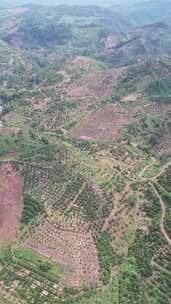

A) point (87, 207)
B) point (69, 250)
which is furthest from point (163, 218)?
point (69, 250)

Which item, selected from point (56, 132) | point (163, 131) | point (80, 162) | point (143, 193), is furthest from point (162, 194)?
point (56, 132)

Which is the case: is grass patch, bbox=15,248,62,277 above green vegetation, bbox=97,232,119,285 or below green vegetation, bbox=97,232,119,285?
below

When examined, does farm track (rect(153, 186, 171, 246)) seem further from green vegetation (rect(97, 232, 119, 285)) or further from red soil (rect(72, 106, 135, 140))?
red soil (rect(72, 106, 135, 140))

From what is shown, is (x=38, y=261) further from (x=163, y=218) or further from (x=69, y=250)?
(x=163, y=218)

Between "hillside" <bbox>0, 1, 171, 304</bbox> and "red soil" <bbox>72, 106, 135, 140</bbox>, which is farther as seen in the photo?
"red soil" <bbox>72, 106, 135, 140</bbox>

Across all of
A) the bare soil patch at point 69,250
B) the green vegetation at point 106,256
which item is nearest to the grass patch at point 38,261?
the bare soil patch at point 69,250

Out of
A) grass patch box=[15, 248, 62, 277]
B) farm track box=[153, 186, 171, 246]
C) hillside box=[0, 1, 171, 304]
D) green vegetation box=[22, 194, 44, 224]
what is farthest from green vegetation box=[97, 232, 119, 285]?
green vegetation box=[22, 194, 44, 224]

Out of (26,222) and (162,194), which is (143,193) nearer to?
(162,194)

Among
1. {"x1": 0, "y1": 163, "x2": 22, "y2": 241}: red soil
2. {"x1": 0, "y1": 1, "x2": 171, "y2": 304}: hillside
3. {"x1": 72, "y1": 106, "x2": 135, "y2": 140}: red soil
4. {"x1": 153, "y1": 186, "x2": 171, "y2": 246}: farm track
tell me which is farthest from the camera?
{"x1": 72, "y1": 106, "x2": 135, "y2": 140}: red soil

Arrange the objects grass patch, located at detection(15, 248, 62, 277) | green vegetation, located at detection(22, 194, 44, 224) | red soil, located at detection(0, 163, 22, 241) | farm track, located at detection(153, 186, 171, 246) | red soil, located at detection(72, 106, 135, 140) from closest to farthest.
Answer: grass patch, located at detection(15, 248, 62, 277), farm track, located at detection(153, 186, 171, 246), red soil, located at detection(0, 163, 22, 241), green vegetation, located at detection(22, 194, 44, 224), red soil, located at detection(72, 106, 135, 140)
